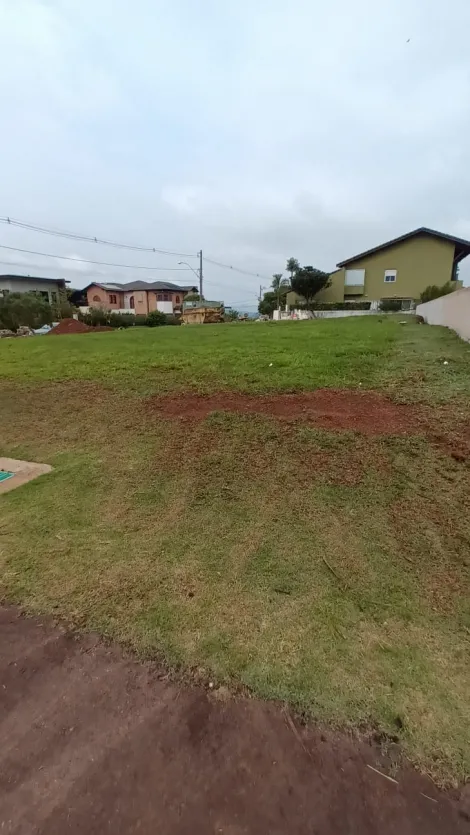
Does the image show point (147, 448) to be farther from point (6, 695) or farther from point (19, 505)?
point (6, 695)

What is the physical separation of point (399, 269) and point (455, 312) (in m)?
28.2

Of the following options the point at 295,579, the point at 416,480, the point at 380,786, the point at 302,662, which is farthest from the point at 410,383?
the point at 380,786

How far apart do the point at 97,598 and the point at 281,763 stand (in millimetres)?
1232

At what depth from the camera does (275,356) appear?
7301 millimetres

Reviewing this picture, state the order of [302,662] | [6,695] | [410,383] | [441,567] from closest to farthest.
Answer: [6,695] < [302,662] < [441,567] < [410,383]

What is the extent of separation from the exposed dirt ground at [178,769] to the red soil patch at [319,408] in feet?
9.44

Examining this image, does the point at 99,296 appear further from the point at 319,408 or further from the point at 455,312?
the point at 319,408

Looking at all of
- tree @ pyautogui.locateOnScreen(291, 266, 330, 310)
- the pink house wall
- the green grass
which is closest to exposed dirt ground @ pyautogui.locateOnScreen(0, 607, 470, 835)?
the green grass

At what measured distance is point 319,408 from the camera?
460 centimetres

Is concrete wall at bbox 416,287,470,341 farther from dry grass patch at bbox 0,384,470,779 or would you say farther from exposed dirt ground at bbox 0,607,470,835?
exposed dirt ground at bbox 0,607,470,835

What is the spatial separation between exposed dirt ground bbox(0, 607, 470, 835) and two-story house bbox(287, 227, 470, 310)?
34.6 meters

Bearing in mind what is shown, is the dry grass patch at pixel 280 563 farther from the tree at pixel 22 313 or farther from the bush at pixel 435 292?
the tree at pixel 22 313

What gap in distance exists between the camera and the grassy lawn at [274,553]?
1.73m

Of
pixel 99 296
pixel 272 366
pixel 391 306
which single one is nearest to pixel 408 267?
pixel 391 306
